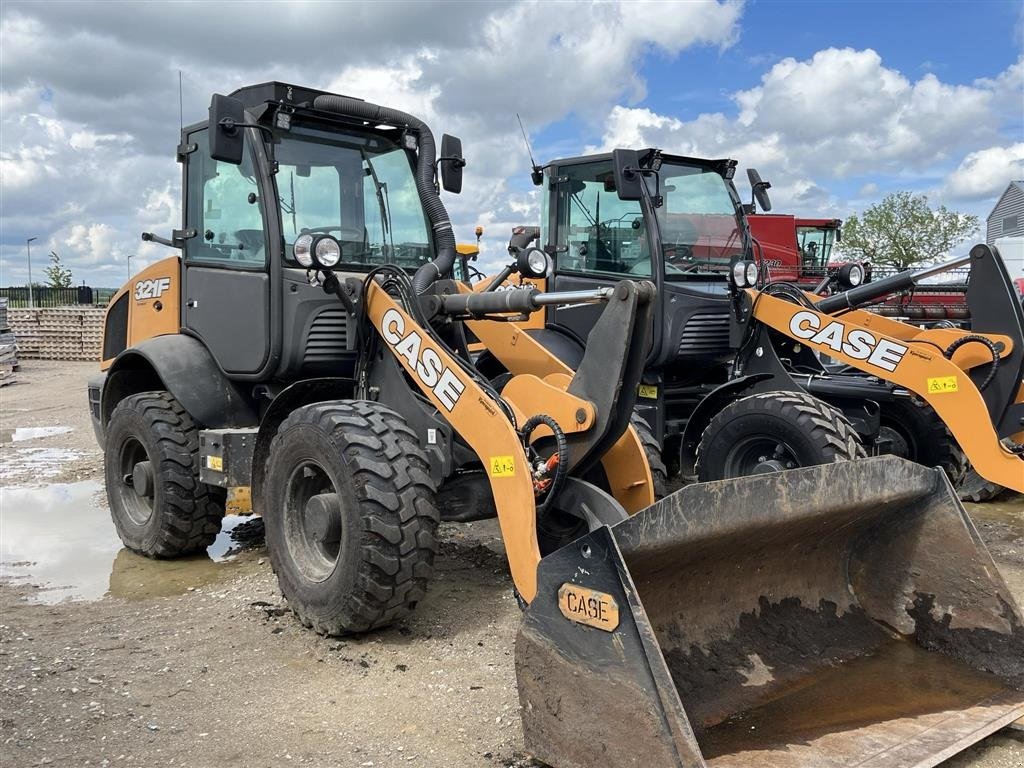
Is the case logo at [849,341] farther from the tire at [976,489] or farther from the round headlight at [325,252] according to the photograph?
the round headlight at [325,252]

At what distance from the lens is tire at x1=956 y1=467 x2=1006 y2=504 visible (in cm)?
804

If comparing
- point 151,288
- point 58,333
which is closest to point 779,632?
point 151,288

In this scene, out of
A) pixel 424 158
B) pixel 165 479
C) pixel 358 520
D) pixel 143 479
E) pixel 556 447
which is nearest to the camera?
pixel 556 447

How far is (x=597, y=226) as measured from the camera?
772cm

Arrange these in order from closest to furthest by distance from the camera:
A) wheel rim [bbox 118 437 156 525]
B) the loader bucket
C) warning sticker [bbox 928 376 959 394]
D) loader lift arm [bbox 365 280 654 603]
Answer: the loader bucket
loader lift arm [bbox 365 280 654 603]
warning sticker [bbox 928 376 959 394]
wheel rim [bbox 118 437 156 525]

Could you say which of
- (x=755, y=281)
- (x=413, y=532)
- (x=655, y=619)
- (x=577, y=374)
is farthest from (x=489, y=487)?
(x=755, y=281)

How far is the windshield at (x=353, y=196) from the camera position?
550cm

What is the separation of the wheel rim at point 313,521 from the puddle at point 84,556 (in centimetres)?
122

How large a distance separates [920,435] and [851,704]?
4066 mm

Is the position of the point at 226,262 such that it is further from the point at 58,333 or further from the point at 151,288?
the point at 58,333

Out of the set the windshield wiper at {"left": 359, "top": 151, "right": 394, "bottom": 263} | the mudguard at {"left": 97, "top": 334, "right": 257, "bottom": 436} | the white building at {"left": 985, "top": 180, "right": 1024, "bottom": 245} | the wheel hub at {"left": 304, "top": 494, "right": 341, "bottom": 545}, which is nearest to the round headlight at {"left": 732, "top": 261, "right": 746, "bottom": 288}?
the windshield wiper at {"left": 359, "top": 151, "right": 394, "bottom": 263}

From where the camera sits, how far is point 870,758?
3064mm

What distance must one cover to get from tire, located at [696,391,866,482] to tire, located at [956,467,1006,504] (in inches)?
112

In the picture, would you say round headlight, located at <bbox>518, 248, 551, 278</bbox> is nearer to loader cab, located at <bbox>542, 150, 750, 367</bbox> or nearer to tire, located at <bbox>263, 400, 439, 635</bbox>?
tire, located at <bbox>263, 400, 439, 635</bbox>
